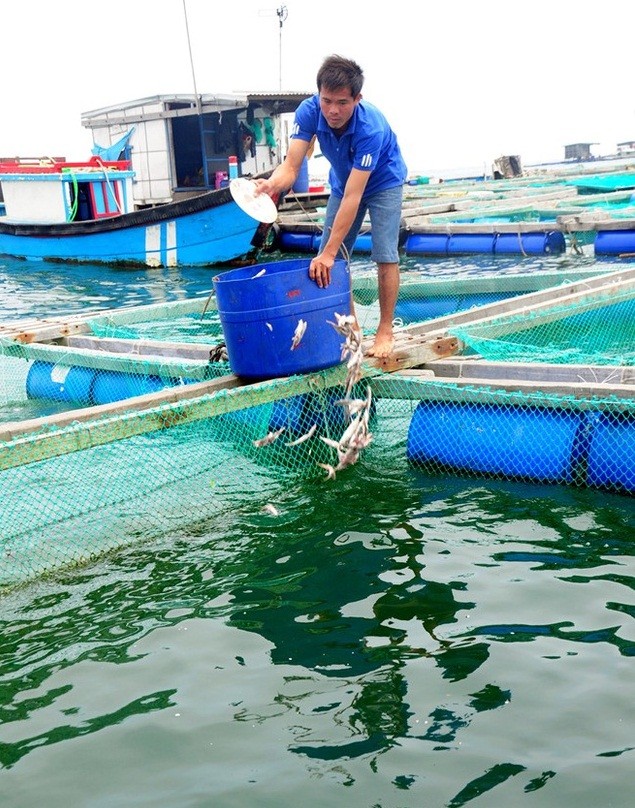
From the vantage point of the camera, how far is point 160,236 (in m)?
19.5

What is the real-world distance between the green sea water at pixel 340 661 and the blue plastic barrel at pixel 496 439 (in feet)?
0.76

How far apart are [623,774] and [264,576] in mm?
2085

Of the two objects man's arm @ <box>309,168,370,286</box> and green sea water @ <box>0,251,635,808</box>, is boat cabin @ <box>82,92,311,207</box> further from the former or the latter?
green sea water @ <box>0,251,635,808</box>

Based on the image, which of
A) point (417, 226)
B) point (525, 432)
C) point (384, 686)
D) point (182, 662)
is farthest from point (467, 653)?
point (417, 226)

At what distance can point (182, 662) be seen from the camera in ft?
12.3

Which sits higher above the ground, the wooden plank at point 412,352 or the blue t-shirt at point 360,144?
the blue t-shirt at point 360,144

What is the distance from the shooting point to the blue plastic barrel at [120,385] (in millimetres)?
7254

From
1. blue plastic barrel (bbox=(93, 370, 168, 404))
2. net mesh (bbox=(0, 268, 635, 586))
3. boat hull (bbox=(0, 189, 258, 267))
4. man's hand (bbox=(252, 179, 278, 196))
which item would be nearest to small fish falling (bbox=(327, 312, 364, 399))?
net mesh (bbox=(0, 268, 635, 586))

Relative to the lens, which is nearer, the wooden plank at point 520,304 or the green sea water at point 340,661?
the green sea water at point 340,661

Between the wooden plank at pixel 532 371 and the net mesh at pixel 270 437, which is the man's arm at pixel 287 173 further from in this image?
the wooden plank at pixel 532 371

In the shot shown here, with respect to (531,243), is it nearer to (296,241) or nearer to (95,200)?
(296,241)

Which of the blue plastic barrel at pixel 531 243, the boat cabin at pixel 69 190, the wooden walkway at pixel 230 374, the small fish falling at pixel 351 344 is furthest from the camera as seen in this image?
the boat cabin at pixel 69 190

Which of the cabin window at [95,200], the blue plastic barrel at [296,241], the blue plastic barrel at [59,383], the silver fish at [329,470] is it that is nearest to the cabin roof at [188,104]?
the cabin window at [95,200]

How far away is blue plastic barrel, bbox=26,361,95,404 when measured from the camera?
26.1ft
